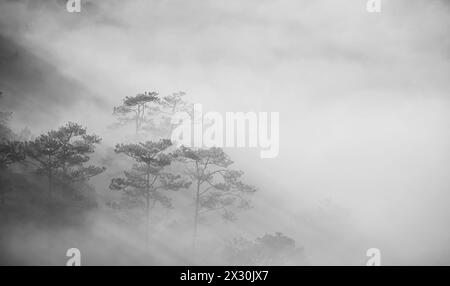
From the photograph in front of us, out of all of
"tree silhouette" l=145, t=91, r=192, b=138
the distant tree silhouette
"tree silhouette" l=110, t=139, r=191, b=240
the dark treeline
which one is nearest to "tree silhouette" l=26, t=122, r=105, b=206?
the dark treeline

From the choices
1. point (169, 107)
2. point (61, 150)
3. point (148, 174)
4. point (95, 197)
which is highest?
point (169, 107)

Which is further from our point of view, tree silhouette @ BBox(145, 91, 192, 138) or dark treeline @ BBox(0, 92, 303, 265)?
tree silhouette @ BBox(145, 91, 192, 138)

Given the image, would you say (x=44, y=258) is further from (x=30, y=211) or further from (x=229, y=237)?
(x=229, y=237)

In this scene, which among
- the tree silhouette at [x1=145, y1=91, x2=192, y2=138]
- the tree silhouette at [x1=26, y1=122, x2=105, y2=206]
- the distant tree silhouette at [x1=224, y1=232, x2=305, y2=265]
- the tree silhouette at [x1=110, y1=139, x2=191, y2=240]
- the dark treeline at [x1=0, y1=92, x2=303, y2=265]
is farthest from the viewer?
the tree silhouette at [x1=145, y1=91, x2=192, y2=138]

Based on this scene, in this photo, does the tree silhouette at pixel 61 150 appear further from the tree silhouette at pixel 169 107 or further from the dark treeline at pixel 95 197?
the tree silhouette at pixel 169 107

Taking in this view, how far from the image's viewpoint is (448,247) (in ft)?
256

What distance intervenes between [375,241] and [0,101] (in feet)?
231

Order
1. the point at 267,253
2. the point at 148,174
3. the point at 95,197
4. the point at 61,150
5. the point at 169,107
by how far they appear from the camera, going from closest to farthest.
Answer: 1. the point at 148,174
2. the point at 61,150
3. the point at 267,253
4. the point at 95,197
5. the point at 169,107

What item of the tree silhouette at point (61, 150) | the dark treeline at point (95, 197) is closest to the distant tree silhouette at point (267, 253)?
the dark treeline at point (95, 197)

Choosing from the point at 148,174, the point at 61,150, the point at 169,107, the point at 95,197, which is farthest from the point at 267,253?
the point at 169,107

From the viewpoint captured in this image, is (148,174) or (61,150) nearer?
(148,174)

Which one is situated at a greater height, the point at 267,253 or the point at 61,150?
the point at 61,150

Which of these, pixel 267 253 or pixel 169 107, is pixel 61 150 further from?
pixel 169 107

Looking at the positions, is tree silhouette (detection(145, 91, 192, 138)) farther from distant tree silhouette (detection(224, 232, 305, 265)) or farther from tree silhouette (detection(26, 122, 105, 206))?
distant tree silhouette (detection(224, 232, 305, 265))
